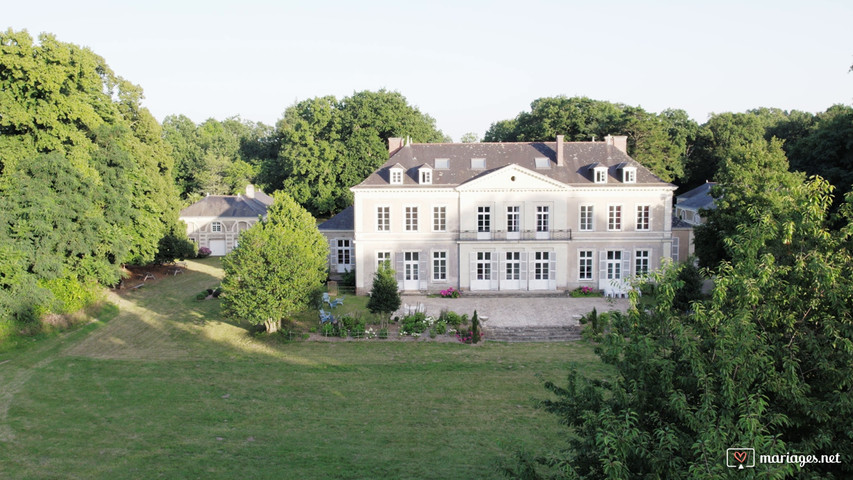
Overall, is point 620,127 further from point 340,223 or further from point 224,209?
point 224,209

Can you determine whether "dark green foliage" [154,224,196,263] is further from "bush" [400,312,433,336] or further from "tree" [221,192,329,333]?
"bush" [400,312,433,336]

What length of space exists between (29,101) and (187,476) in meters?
23.3

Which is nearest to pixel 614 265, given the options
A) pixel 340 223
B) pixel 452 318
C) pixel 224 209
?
pixel 452 318

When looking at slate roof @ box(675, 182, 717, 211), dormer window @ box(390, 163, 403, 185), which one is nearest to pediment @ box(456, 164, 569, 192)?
dormer window @ box(390, 163, 403, 185)

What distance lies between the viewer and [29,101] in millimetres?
28297

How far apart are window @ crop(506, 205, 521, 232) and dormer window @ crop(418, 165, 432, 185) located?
463cm

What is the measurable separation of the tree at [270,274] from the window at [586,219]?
50.0ft

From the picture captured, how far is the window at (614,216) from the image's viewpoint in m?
32.8

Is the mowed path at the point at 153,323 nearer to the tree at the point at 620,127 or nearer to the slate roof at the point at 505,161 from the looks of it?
the slate roof at the point at 505,161

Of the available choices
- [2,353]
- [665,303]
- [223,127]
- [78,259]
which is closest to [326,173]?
[78,259]

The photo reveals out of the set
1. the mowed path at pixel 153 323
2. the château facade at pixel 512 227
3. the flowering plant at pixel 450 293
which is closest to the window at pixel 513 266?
the château facade at pixel 512 227

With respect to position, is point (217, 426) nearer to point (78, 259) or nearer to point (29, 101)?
point (78, 259)

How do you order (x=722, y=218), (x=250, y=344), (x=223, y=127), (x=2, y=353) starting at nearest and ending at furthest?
(x=2, y=353), (x=250, y=344), (x=722, y=218), (x=223, y=127)

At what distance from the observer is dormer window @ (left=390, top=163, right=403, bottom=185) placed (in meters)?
32.7
